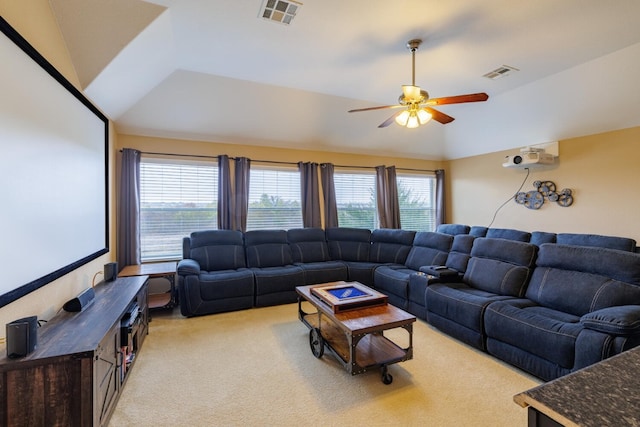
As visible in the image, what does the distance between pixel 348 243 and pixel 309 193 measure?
117 centimetres

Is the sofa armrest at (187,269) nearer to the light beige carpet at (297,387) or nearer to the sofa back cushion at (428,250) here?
the light beige carpet at (297,387)

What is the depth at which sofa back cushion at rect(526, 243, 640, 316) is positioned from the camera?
2463mm

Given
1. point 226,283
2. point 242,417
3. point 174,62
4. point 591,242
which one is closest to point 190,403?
point 242,417

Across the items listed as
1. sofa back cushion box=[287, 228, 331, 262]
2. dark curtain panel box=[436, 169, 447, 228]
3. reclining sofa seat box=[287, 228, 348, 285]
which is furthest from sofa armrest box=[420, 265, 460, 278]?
dark curtain panel box=[436, 169, 447, 228]

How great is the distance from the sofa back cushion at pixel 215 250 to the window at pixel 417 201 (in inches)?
148

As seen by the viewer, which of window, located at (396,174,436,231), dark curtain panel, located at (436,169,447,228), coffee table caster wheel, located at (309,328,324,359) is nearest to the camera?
coffee table caster wheel, located at (309,328,324,359)

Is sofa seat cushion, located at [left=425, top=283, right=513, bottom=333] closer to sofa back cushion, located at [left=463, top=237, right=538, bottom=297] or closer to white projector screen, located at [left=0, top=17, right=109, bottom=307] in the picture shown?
sofa back cushion, located at [left=463, top=237, right=538, bottom=297]

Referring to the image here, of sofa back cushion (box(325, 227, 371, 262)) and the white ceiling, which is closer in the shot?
the white ceiling

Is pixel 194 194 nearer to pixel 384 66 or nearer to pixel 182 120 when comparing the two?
pixel 182 120

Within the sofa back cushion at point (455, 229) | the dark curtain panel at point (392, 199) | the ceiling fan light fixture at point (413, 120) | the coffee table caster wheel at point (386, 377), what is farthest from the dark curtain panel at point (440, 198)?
the coffee table caster wheel at point (386, 377)

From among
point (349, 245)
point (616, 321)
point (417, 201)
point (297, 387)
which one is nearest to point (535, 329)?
point (616, 321)

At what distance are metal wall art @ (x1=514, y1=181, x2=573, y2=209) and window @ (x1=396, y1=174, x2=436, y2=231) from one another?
1860 millimetres

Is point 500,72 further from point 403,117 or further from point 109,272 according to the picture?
point 109,272

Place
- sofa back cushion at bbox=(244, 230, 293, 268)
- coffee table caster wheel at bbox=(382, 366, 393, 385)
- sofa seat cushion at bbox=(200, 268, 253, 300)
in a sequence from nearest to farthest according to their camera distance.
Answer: coffee table caster wheel at bbox=(382, 366, 393, 385) < sofa seat cushion at bbox=(200, 268, 253, 300) < sofa back cushion at bbox=(244, 230, 293, 268)
